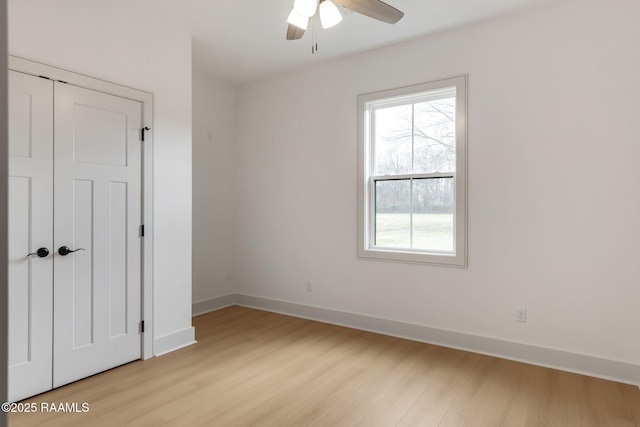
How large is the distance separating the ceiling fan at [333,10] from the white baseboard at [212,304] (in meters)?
3.44

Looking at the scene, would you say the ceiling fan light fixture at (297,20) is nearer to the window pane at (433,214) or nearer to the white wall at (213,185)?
the window pane at (433,214)

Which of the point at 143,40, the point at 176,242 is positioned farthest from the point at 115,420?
the point at 143,40

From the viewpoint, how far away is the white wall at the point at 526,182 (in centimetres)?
278

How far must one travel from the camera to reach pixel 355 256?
4.06 meters

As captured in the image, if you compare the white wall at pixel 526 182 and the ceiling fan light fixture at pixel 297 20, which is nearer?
the ceiling fan light fixture at pixel 297 20

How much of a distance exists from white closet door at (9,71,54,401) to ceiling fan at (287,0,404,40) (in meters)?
1.81

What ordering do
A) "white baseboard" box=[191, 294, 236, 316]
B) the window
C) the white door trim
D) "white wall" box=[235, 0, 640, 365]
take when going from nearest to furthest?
"white wall" box=[235, 0, 640, 365] < the white door trim < the window < "white baseboard" box=[191, 294, 236, 316]

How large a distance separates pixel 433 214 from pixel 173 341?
273 cm

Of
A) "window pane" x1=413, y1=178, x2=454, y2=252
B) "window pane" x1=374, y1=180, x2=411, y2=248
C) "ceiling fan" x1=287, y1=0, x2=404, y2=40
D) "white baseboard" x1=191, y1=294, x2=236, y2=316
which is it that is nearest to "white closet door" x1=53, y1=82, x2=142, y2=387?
"white baseboard" x1=191, y1=294, x2=236, y2=316

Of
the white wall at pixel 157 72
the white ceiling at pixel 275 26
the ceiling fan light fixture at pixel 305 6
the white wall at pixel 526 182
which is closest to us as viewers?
the ceiling fan light fixture at pixel 305 6

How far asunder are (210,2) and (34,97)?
1475mm

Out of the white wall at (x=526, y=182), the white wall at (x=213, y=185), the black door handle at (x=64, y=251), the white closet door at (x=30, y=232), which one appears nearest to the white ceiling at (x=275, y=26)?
the white wall at (x=526, y=182)

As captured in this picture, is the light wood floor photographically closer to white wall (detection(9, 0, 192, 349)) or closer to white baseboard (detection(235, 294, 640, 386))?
white baseboard (detection(235, 294, 640, 386))

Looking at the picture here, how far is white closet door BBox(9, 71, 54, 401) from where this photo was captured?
2.40 m
